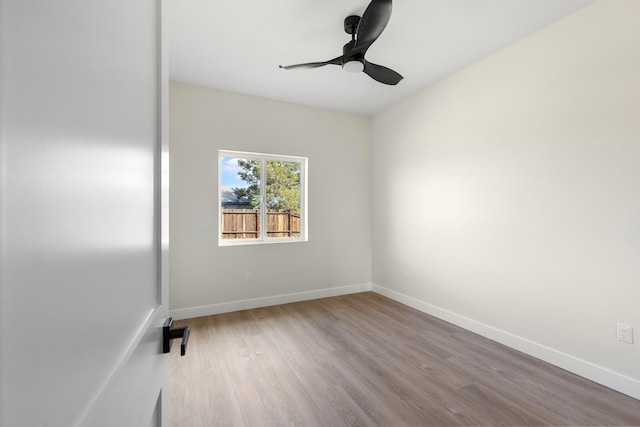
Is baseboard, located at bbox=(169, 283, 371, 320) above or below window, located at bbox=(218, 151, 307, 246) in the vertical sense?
below

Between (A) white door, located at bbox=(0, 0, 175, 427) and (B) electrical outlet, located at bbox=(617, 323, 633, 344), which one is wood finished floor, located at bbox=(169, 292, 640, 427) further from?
(A) white door, located at bbox=(0, 0, 175, 427)

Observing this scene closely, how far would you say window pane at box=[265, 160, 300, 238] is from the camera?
3.73 m

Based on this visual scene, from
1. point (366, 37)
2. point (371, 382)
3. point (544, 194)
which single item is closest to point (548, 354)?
point (544, 194)

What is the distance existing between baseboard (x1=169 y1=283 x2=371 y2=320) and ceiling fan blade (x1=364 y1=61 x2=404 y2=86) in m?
2.76

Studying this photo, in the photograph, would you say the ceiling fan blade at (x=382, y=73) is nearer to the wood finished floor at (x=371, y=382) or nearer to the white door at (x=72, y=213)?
the white door at (x=72, y=213)

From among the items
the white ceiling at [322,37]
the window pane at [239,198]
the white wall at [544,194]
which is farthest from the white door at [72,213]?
the window pane at [239,198]

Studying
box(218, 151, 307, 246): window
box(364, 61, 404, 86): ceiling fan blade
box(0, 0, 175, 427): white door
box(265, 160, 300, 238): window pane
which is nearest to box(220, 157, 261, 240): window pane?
box(218, 151, 307, 246): window

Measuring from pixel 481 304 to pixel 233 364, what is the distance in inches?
94.1

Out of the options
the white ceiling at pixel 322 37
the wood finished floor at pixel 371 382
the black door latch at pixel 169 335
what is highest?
the white ceiling at pixel 322 37

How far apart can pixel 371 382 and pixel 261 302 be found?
1.93 m

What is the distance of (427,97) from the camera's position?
3.32 metres

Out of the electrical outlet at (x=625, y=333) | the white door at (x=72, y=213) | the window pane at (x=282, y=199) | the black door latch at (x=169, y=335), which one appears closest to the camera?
the white door at (x=72, y=213)

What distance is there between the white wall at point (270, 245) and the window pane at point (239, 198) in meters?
0.17

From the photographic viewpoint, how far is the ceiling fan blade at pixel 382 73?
2268mm
